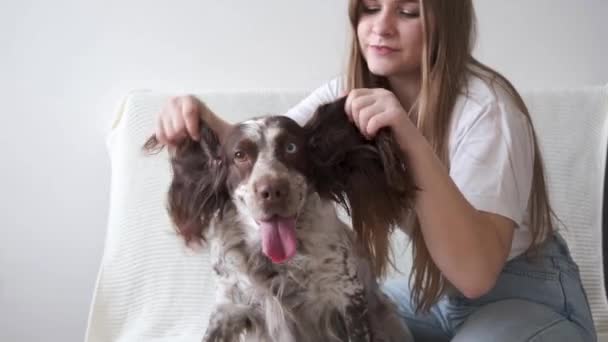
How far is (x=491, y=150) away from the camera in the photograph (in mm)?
1190

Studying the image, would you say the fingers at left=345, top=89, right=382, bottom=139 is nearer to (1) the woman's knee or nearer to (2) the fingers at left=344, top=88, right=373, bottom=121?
(2) the fingers at left=344, top=88, right=373, bottom=121

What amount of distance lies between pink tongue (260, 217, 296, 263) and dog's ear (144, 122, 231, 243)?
0.37 feet

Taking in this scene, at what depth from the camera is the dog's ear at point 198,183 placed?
0.97 metres

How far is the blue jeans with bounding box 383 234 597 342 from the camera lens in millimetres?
1213

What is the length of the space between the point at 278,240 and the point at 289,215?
1.4 inches

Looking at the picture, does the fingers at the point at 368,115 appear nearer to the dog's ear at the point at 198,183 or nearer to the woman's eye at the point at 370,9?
the dog's ear at the point at 198,183

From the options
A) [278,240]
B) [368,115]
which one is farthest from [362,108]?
[278,240]

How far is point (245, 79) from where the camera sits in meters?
2.21

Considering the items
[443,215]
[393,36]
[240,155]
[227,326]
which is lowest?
[227,326]

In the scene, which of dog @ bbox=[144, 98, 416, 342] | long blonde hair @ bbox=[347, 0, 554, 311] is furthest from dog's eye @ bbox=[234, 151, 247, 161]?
long blonde hair @ bbox=[347, 0, 554, 311]

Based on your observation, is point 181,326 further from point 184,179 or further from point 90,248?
point 184,179

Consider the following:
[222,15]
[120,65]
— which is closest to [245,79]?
[222,15]

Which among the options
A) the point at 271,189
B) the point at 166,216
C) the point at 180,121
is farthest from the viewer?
the point at 166,216

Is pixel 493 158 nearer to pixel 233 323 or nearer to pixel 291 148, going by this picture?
pixel 291 148
